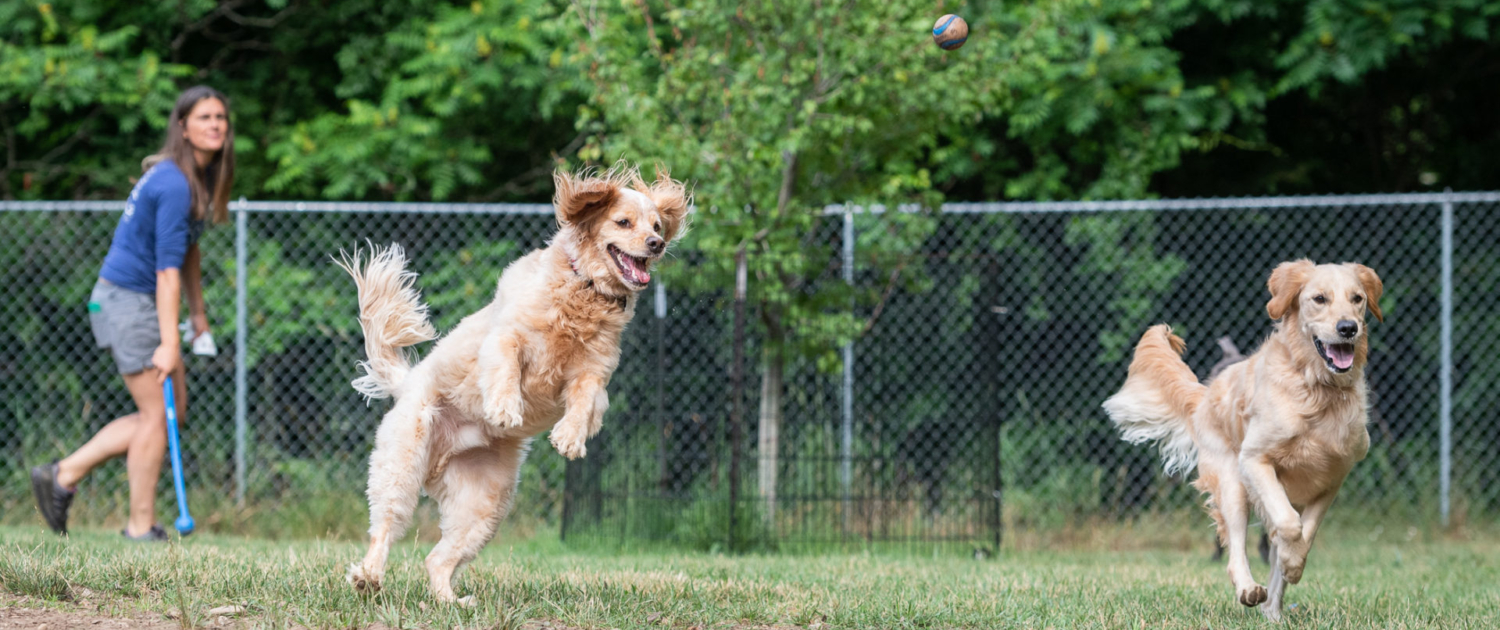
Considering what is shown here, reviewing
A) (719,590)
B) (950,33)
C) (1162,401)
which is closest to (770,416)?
(950,33)

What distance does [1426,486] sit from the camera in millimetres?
7516

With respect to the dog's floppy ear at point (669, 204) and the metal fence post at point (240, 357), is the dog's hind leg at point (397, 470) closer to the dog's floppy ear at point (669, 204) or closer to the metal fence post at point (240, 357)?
the dog's floppy ear at point (669, 204)

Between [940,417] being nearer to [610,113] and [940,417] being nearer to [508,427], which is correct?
[610,113]

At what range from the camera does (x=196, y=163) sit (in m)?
5.77

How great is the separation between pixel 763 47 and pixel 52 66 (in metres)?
5.34

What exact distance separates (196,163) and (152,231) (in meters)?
0.38

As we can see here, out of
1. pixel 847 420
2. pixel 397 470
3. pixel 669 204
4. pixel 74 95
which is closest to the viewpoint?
pixel 397 470

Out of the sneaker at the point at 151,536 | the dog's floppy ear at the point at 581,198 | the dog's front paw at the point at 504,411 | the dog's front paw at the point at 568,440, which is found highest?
the dog's floppy ear at the point at 581,198

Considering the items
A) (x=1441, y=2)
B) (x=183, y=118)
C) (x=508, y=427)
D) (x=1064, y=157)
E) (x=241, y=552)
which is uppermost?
(x=1441, y=2)

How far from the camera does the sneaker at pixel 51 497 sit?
5684mm

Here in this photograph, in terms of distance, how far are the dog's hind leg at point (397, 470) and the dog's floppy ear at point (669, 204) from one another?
105cm

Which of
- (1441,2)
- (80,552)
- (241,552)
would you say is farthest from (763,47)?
(1441,2)

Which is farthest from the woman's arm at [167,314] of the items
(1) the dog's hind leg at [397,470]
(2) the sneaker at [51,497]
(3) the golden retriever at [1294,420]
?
(3) the golden retriever at [1294,420]

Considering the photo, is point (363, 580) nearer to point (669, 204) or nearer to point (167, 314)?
point (669, 204)
